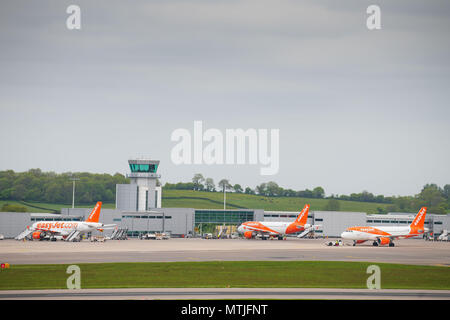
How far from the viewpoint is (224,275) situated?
58969 mm

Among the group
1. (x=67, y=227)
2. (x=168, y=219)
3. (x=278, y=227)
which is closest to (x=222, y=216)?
(x=168, y=219)

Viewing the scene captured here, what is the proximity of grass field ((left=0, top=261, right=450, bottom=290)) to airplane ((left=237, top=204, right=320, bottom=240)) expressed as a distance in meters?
83.1

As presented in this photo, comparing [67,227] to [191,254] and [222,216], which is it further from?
[222,216]

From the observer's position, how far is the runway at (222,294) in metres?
42.4

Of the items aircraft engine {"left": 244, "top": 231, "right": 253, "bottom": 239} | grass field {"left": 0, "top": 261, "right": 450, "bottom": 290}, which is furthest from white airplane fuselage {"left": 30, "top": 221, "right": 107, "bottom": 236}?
grass field {"left": 0, "top": 261, "right": 450, "bottom": 290}

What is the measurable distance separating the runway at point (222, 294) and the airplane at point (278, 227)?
109 metres

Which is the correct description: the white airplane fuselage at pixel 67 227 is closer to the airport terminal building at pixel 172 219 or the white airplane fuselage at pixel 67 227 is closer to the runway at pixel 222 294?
the airport terminal building at pixel 172 219

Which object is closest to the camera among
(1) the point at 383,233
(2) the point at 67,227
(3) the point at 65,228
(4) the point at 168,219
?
(1) the point at 383,233

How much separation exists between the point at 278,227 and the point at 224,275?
10209cm

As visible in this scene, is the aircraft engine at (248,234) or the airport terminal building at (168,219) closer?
the airport terminal building at (168,219)

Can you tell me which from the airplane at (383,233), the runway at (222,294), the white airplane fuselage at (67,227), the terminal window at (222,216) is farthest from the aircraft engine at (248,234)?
the runway at (222,294)

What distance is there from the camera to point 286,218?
655 ft
